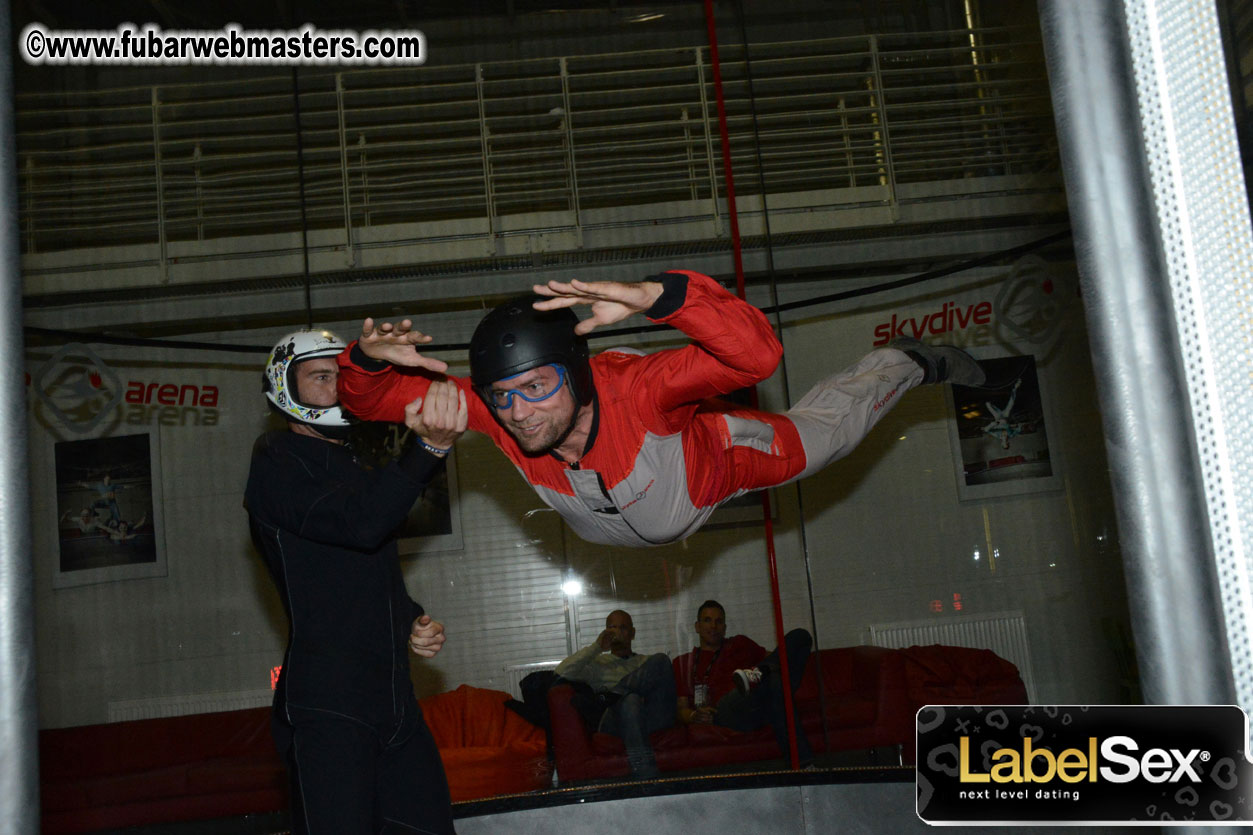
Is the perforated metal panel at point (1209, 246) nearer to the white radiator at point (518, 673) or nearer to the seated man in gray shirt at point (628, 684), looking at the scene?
the seated man in gray shirt at point (628, 684)

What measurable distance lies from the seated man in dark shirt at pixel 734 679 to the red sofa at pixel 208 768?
86 cm

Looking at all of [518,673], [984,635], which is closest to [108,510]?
[518,673]

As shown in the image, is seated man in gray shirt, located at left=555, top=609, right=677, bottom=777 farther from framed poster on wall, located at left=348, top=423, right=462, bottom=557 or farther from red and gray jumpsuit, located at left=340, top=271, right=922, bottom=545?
red and gray jumpsuit, located at left=340, top=271, right=922, bottom=545

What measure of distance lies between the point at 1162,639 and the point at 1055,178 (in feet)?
17.0

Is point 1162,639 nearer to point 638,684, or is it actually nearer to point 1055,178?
point 638,684

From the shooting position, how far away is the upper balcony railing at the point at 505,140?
18.0 feet

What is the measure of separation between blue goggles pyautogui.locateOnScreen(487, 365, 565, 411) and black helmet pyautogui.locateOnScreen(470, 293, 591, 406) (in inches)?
0.9

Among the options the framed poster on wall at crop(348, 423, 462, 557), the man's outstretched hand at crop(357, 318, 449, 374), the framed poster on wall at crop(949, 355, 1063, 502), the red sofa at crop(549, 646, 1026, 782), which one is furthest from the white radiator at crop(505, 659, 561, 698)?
the man's outstretched hand at crop(357, 318, 449, 374)

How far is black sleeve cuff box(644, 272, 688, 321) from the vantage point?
2.08m

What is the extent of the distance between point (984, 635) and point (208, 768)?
4.21m

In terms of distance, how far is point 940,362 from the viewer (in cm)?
359

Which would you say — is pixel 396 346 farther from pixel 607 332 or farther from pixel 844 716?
pixel 844 716

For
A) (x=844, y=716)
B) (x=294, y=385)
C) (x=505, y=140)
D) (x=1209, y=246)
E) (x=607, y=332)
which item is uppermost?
(x=505, y=140)

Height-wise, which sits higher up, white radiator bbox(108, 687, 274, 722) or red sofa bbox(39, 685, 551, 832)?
white radiator bbox(108, 687, 274, 722)
